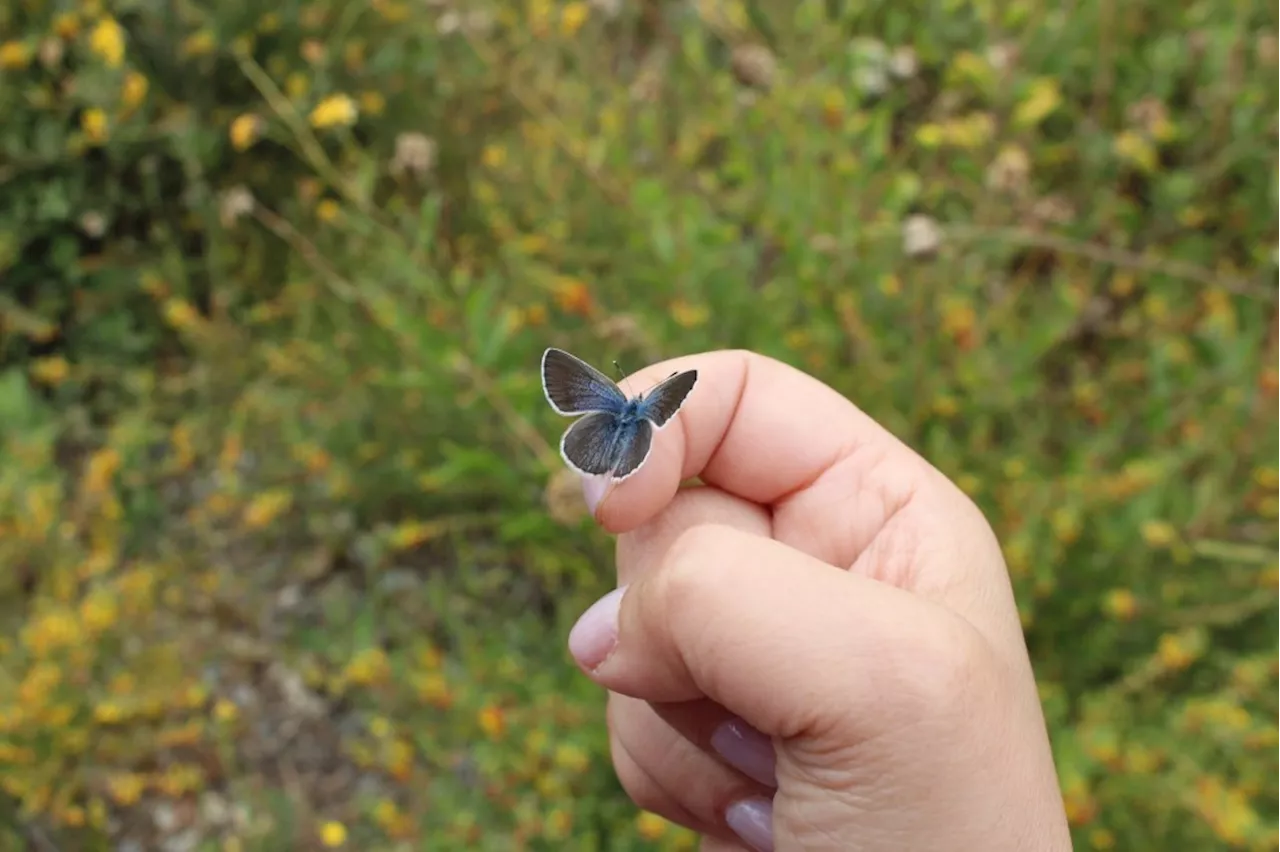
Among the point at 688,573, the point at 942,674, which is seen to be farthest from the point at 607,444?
the point at 942,674

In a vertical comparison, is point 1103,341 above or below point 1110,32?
below

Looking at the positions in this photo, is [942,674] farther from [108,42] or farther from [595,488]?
[108,42]

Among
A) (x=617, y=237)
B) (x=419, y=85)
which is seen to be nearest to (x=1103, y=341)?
(x=617, y=237)

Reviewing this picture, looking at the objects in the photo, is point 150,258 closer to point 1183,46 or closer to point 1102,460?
point 1102,460

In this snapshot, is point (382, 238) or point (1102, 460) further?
point (382, 238)

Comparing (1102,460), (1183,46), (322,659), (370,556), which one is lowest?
(322,659)

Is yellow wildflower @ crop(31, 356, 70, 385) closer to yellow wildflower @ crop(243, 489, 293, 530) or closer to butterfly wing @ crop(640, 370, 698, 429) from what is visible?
yellow wildflower @ crop(243, 489, 293, 530)

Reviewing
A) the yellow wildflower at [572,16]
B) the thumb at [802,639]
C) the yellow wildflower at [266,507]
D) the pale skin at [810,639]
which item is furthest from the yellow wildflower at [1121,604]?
the yellow wildflower at [266,507]
